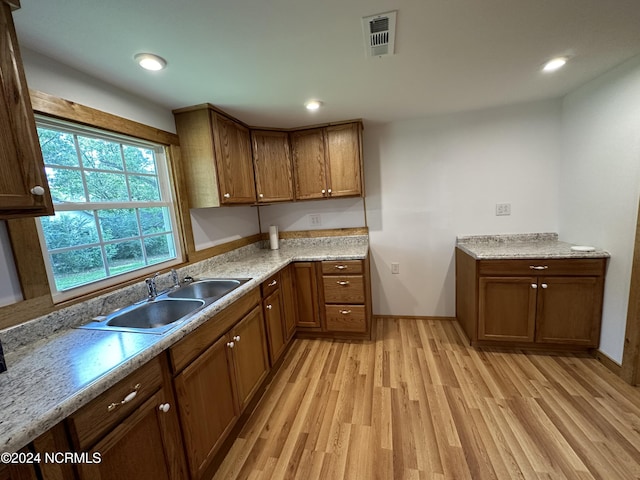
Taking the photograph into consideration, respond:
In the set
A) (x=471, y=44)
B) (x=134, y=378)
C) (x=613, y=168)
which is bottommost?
(x=134, y=378)

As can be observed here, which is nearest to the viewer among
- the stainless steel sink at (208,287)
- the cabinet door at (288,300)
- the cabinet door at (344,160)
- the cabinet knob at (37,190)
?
the cabinet knob at (37,190)

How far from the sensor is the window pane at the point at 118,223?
156 centimetres

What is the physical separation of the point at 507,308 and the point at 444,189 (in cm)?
127

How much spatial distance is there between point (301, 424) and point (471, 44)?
96.9 inches

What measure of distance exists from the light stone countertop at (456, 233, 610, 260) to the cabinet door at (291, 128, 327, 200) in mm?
1566

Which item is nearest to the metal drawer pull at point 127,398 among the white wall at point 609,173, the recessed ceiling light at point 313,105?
the recessed ceiling light at point 313,105

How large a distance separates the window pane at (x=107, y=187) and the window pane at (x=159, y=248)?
0.33m

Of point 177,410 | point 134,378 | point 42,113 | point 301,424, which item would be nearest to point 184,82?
Result: point 42,113

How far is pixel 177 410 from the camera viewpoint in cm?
115

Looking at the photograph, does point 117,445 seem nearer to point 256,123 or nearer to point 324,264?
point 324,264

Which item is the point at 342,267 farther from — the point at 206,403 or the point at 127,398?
the point at 127,398

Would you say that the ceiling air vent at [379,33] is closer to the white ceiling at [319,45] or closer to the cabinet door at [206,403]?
the white ceiling at [319,45]

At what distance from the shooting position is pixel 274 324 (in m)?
2.14

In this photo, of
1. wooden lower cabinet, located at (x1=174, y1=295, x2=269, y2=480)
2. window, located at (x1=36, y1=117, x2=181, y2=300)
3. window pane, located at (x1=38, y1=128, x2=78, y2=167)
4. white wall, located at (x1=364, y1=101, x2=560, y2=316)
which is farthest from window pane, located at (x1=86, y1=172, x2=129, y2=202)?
white wall, located at (x1=364, y1=101, x2=560, y2=316)
